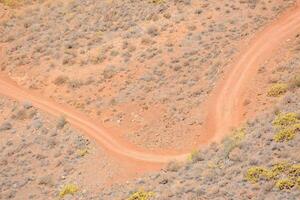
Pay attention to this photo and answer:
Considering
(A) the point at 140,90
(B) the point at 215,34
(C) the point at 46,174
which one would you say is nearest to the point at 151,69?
(A) the point at 140,90

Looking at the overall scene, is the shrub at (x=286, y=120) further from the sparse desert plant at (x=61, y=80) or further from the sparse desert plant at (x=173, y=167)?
the sparse desert plant at (x=61, y=80)

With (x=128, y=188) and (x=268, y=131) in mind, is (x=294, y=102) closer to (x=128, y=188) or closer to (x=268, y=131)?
(x=268, y=131)

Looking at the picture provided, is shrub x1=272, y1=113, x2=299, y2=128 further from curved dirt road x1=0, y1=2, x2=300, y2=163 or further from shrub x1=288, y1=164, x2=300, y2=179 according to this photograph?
curved dirt road x1=0, y1=2, x2=300, y2=163

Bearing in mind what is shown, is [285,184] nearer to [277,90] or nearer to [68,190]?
[277,90]

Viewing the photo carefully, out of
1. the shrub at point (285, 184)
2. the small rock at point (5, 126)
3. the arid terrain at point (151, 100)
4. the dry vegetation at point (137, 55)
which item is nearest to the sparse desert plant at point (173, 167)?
the arid terrain at point (151, 100)

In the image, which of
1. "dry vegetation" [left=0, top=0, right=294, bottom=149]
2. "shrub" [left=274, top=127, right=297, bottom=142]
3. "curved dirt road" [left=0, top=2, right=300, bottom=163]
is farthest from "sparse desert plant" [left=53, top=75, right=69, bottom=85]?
"shrub" [left=274, top=127, right=297, bottom=142]

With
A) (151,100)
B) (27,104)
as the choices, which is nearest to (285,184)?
(151,100)
